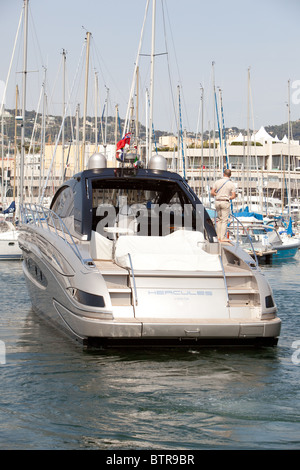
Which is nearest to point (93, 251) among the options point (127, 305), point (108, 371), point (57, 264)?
point (57, 264)

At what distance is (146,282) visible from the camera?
7777mm

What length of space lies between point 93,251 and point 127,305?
161 cm

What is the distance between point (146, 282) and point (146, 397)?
73.1 inches

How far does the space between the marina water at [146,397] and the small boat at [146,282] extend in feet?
0.83

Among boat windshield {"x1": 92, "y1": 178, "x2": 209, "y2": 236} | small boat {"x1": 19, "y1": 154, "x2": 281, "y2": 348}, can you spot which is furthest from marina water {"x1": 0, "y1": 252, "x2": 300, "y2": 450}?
boat windshield {"x1": 92, "y1": 178, "x2": 209, "y2": 236}

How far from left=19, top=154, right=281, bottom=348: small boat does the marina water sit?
25cm

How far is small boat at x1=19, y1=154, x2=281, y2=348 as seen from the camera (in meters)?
7.45

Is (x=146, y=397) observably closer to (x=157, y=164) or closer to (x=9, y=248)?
(x=157, y=164)

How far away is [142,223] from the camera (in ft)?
35.3

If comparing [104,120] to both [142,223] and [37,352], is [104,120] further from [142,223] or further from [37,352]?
[37,352]

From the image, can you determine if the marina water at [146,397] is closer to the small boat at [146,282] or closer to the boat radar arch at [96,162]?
the small boat at [146,282]

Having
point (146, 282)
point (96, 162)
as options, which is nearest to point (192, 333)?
point (146, 282)

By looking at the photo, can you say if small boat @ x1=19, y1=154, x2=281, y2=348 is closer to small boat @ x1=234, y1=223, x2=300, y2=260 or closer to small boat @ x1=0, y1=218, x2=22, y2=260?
small boat @ x1=0, y1=218, x2=22, y2=260
